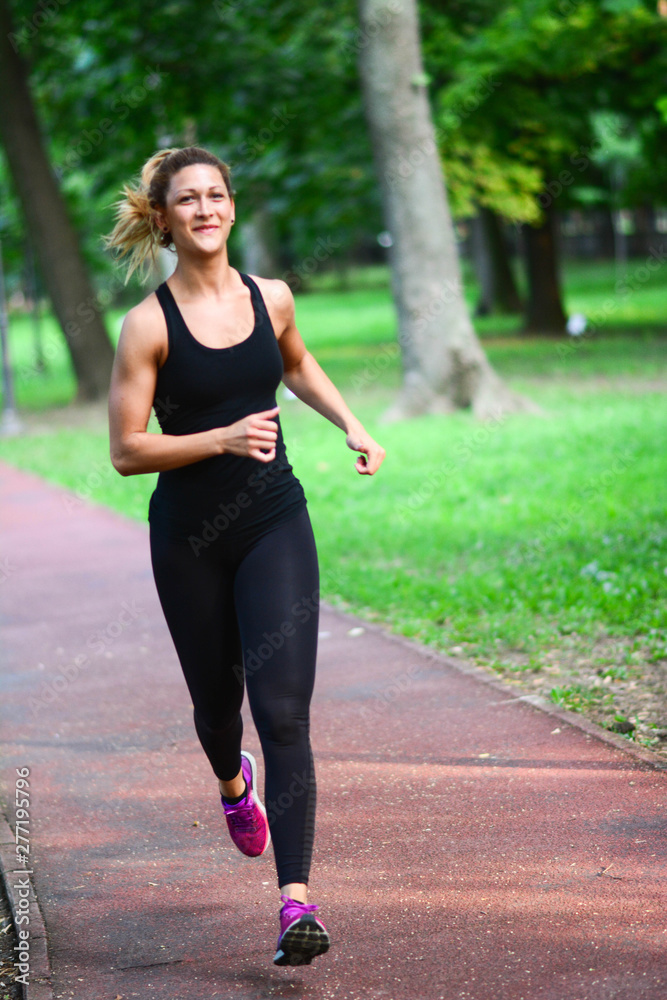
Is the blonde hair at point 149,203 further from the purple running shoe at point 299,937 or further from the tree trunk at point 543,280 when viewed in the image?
the tree trunk at point 543,280

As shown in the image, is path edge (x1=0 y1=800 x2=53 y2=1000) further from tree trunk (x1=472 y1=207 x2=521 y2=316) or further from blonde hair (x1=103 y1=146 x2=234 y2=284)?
tree trunk (x1=472 y1=207 x2=521 y2=316)

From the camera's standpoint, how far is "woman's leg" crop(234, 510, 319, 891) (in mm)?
3295

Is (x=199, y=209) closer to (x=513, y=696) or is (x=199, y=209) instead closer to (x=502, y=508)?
(x=513, y=696)

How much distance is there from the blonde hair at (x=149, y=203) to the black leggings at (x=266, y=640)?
0.92 meters

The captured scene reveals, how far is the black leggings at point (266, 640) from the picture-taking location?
3305 mm

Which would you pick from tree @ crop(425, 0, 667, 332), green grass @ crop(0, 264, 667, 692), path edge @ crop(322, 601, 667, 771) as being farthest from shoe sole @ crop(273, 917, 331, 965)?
tree @ crop(425, 0, 667, 332)

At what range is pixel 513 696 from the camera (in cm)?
570

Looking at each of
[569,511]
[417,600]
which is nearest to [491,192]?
[569,511]

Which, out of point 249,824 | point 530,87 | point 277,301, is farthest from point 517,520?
point 530,87

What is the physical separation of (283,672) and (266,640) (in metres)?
0.10

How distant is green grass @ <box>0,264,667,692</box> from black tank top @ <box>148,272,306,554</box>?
267cm

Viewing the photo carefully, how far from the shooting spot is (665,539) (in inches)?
320

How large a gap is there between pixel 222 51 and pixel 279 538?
19381 millimetres

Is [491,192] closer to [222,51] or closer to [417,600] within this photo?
[222,51]
